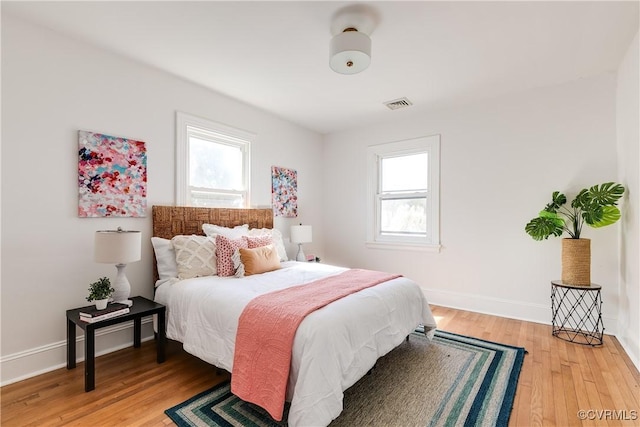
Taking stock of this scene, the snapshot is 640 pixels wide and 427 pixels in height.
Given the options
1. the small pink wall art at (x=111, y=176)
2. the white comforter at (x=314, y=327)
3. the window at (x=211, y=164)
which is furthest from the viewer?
the window at (x=211, y=164)

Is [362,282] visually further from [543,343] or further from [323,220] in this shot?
[323,220]

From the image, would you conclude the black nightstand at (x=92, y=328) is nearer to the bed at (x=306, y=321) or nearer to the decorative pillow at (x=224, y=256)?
the bed at (x=306, y=321)

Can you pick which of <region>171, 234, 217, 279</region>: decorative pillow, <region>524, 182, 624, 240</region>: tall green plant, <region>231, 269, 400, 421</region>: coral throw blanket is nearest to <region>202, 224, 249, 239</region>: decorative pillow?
<region>171, 234, 217, 279</region>: decorative pillow

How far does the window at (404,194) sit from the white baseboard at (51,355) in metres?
3.18

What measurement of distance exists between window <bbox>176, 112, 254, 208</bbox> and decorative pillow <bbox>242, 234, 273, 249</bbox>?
791mm

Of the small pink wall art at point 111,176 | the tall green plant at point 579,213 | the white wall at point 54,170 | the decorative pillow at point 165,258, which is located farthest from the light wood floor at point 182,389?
the small pink wall art at point 111,176

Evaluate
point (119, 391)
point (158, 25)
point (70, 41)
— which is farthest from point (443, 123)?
point (119, 391)

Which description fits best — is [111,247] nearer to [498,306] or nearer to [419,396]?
[419,396]

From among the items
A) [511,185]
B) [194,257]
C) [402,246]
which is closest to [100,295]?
[194,257]

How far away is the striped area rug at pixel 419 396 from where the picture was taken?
5.74 feet

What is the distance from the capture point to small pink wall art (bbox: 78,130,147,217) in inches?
96.9

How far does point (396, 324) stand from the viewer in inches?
88.8

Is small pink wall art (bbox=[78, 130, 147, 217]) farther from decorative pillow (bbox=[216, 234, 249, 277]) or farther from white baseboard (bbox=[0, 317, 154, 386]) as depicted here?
white baseboard (bbox=[0, 317, 154, 386])

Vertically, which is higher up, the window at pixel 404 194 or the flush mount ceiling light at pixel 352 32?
the flush mount ceiling light at pixel 352 32
